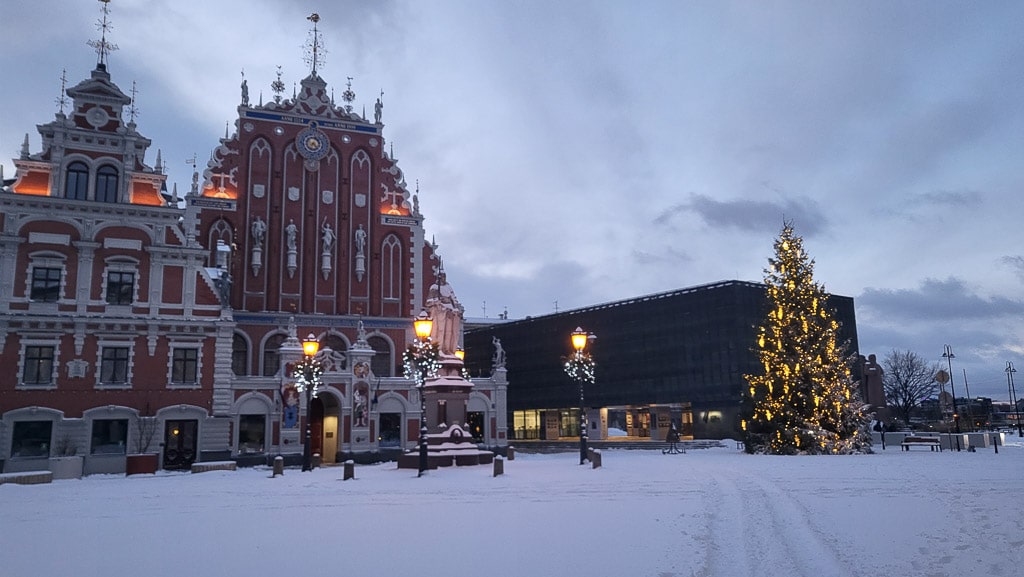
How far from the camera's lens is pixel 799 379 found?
33844 millimetres

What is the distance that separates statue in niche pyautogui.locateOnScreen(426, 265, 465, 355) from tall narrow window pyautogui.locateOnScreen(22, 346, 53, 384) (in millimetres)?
19853

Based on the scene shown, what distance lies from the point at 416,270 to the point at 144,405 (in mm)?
18841

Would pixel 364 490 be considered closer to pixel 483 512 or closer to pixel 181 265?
pixel 483 512

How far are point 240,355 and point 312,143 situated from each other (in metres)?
14.8

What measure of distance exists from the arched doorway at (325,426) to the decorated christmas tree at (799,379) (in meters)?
24.0

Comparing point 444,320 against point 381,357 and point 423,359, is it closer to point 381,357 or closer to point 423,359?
point 423,359

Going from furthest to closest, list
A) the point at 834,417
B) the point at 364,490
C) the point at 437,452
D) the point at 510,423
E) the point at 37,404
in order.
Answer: the point at 510,423, the point at 37,404, the point at 834,417, the point at 437,452, the point at 364,490

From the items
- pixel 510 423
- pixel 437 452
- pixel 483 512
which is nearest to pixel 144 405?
pixel 437 452

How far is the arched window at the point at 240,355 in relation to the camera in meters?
44.0

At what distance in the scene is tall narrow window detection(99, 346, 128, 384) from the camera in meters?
37.5

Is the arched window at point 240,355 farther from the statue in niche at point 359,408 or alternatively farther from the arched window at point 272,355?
the statue in niche at point 359,408

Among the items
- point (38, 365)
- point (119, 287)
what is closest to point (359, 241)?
point (119, 287)

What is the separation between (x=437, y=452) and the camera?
29.0 meters

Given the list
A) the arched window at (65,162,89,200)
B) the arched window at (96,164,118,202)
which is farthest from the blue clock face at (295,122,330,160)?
the arched window at (65,162,89,200)
